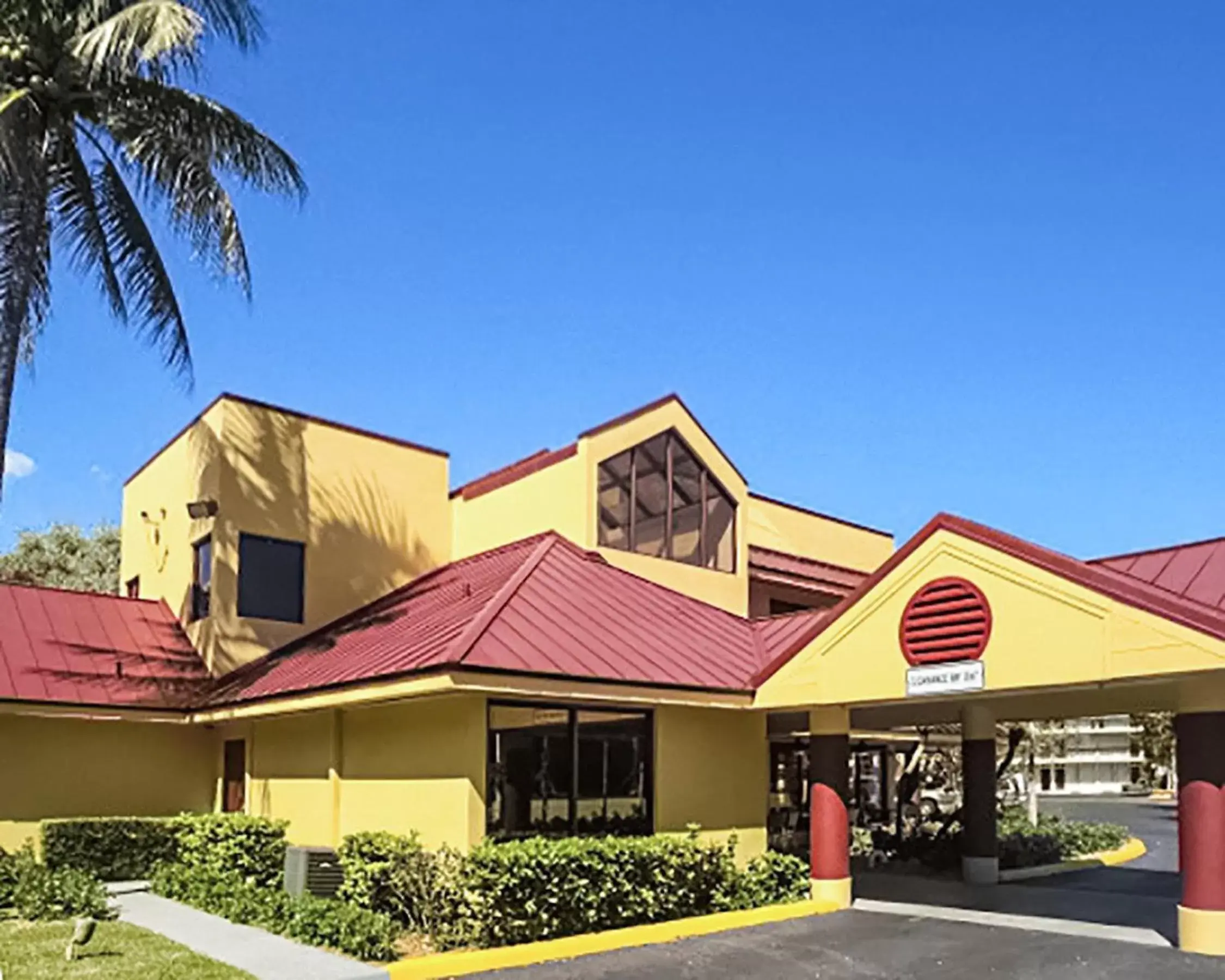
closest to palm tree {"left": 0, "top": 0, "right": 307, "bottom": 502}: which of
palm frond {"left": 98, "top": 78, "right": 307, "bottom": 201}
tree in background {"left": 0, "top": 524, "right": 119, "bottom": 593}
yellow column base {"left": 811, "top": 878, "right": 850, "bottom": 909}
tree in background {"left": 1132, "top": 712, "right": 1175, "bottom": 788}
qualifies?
palm frond {"left": 98, "top": 78, "right": 307, "bottom": 201}

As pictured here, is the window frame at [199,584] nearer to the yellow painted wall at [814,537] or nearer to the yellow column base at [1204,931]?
the yellow painted wall at [814,537]

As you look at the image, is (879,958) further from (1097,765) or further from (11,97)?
(1097,765)

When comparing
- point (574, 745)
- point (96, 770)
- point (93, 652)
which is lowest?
point (96, 770)

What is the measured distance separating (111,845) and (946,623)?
12339 mm

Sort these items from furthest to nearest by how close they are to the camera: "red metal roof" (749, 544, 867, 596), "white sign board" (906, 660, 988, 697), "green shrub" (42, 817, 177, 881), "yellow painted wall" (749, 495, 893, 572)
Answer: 1. "yellow painted wall" (749, 495, 893, 572)
2. "red metal roof" (749, 544, 867, 596)
3. "green shrub" (42, 817, 177, 881)
4. "white sign board" (906, 660, 988, 697)

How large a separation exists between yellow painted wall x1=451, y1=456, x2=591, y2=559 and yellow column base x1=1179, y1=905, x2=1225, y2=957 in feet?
32.0

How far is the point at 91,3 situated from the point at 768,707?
41.8ft

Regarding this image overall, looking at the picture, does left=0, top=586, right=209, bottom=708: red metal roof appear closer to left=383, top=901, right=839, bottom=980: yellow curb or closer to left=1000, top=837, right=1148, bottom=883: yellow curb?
left=383, top=901, right=839, bottom=980: yellow curb

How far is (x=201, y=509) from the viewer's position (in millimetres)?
20016

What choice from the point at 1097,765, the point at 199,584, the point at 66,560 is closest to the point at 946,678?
the point at 199,584

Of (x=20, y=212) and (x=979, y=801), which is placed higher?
(x=20, y=212)

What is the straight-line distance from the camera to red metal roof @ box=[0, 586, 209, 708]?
18188 millimetres

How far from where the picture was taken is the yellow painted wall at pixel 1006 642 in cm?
1204

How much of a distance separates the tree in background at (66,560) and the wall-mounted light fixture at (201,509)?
69.0ft
